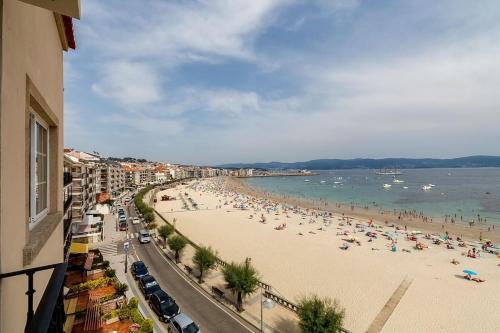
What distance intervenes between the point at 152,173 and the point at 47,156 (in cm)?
13757

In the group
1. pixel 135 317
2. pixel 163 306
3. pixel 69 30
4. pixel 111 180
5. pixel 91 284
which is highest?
pixel 69 30

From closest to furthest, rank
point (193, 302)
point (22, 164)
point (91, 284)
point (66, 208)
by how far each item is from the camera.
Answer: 1. point (22, 164)
2. point (66, 208)
3. point (91, 284)
4. point (193, 302)

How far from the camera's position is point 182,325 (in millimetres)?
15078

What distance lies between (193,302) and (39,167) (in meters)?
18.2

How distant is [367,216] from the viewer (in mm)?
63688

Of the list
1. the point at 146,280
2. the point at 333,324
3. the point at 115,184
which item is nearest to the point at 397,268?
the point at 333,324

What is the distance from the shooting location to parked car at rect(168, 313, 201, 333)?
1495 cm

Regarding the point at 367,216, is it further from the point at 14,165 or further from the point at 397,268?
the point at 14,165

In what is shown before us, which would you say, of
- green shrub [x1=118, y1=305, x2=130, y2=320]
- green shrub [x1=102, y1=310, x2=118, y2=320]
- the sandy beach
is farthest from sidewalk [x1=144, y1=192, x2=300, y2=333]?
green shrub [x1=102, y1=310, x2=118, y2=320]

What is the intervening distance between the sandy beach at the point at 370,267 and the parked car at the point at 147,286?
9716 mm

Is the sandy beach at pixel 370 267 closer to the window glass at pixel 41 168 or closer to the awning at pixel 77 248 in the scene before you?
the awning at pixel 77 248

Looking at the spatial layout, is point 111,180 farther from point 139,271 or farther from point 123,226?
point 139,271

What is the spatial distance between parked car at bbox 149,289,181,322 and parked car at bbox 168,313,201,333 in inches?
50.0

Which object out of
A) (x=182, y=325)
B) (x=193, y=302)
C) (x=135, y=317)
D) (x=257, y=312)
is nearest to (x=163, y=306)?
(x=135, y=317)
